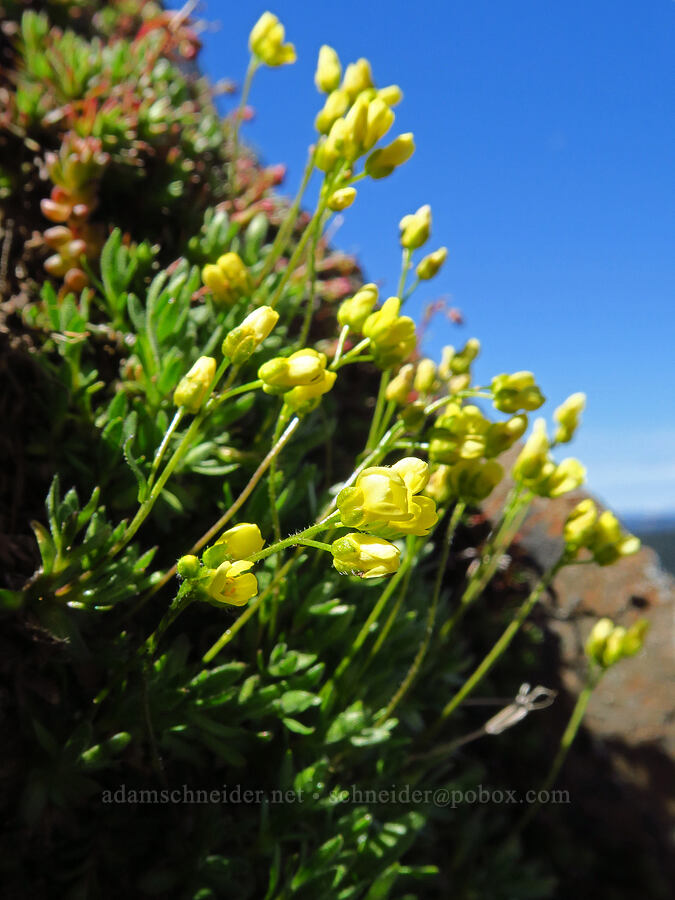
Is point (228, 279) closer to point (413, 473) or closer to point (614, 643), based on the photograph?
point (413, 473)

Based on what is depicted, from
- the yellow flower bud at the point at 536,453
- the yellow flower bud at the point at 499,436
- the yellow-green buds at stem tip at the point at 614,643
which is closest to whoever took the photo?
the yellow flower bud at the point at 499,436

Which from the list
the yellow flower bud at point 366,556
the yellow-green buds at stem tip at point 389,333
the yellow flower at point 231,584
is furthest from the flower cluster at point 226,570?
the yellow-green buds at stem tip at point 389,333

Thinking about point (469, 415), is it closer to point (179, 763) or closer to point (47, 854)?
point (179, 763)

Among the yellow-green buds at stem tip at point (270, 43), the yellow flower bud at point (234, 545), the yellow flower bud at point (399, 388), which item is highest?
the yellow-green buds at stem tip at point (270, 43)

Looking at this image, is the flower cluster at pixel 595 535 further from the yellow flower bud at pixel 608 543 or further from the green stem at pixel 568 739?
the green stem at pixel 568 739

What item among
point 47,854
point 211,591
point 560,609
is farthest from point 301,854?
point 560,609

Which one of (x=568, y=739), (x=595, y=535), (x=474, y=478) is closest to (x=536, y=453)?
(x=474, y=478)

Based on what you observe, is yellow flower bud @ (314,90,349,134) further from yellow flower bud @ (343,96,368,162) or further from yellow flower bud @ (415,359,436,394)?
yellow flower bud @ (415,359,436,394)

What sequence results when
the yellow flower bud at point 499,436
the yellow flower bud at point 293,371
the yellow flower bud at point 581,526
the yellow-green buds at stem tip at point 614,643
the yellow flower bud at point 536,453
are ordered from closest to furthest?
the yellow flower bud at point 293,371
the yellow flower bud at point 499,436
the yellow flower bud at point 536,453
the yellow flower bud at point 581,526
the yellow-green buds at stem tip at point 614,643
